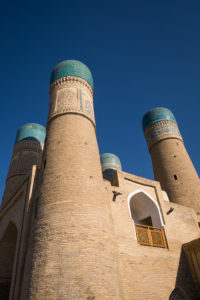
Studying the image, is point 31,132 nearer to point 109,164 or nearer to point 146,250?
point 109,164

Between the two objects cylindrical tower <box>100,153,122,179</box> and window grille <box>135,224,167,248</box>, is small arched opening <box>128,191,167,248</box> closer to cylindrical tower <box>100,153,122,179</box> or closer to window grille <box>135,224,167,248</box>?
window grille <box>135,224,167,248</box>

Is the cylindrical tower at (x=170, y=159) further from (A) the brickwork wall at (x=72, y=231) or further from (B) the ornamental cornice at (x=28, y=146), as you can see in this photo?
(B) the ornamental cornice at (x=28, y=146)

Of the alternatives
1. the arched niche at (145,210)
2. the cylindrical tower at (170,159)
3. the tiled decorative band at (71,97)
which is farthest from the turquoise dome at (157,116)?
the arched niche at (145,210)

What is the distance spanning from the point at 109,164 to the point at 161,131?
6467mm

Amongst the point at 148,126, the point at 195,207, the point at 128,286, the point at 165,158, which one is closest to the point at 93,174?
the point at 128,286

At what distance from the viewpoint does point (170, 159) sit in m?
13.5

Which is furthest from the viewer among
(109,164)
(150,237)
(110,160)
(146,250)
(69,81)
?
(110,160)

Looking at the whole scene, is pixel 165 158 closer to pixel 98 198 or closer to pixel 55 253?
pixel 98 198

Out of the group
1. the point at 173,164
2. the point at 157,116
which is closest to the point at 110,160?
the point at 157,116

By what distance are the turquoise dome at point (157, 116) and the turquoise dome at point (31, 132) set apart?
273 inches

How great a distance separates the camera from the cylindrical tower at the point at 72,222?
5.26m

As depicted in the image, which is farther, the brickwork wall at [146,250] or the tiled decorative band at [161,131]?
the tiled decorative band at [161,131]

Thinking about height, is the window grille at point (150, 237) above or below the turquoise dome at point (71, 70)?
below

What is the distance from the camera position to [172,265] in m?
7.78
